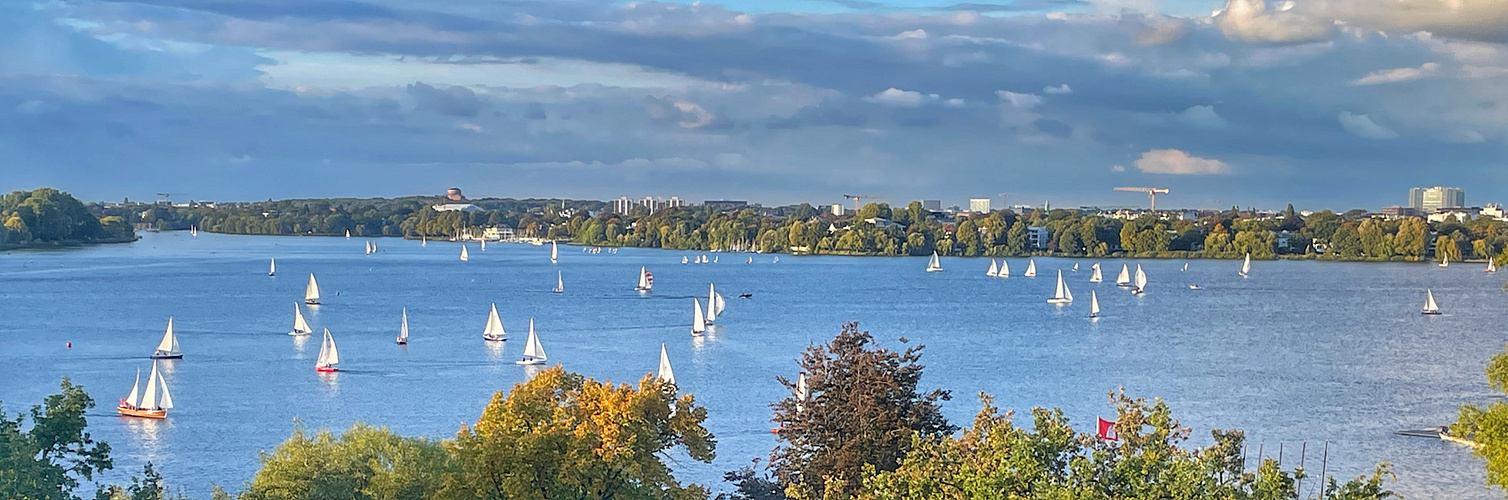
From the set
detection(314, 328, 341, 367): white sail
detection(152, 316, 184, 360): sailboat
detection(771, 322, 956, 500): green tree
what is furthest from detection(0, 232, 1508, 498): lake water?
detection(771, 322, 956, 500): green tree

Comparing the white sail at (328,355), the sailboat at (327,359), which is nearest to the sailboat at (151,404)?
the sailboat at (327,359)

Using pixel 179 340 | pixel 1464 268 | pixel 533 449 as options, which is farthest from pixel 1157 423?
pixel 1464 268

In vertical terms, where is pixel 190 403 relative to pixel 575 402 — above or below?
below

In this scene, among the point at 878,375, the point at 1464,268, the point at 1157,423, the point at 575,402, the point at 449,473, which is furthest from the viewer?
the point at 1464,268

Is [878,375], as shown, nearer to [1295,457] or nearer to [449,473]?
[449,473]

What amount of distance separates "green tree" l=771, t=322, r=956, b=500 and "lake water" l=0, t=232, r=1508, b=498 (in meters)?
A: 10.8

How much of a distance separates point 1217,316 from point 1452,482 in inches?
2279

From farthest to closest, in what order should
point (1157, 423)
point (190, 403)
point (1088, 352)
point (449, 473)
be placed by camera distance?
point (1088, 352)
point (190, 403)
point (449, 473)
point (1157, 423)

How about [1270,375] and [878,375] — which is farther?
[1270,375]

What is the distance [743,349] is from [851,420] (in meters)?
44.7

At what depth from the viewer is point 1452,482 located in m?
35.7

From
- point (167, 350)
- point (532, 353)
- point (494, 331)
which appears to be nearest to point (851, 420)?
point (532, 353)

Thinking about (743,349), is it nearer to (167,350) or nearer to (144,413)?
(167,350)

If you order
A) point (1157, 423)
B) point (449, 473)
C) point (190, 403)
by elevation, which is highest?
point (1157, 423)
